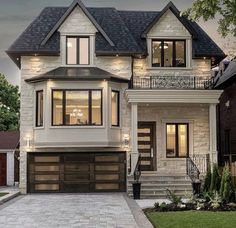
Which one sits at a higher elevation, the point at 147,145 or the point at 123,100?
the point at 123,100

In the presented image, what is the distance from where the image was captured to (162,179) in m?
23.8

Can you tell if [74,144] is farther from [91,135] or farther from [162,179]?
[162,179]

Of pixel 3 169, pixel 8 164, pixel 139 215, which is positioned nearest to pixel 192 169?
pixel 139 215

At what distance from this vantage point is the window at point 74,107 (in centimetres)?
2470

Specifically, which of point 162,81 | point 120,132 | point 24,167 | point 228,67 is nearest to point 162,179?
point 120,132

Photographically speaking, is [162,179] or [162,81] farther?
[162,81]

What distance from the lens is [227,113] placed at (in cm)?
3123

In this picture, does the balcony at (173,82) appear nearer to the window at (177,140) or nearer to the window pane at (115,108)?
the window pane at (115,108)

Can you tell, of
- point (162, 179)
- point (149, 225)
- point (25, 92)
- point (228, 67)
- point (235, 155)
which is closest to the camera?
point (149, 225)

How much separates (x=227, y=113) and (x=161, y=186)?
392 inches

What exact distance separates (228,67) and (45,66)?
12904 millimetres

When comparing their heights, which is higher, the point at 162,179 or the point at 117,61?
the point at 117,61

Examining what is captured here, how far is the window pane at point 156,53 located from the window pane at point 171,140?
321 cm

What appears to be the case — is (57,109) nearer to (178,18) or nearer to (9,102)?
(178,18)
